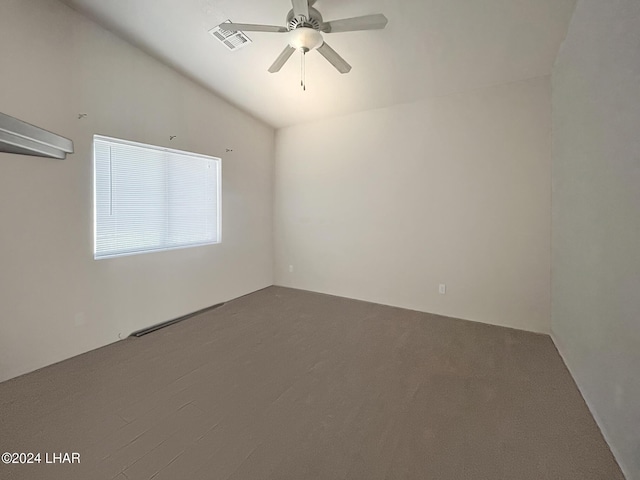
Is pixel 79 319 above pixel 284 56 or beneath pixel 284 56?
beneath

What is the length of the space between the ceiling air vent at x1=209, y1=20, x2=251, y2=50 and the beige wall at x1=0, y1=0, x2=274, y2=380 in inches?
38.7

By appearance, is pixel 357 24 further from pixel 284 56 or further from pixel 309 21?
pixel 284 56

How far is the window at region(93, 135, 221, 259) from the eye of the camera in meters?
2.81

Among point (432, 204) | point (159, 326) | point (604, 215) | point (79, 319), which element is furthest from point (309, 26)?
point (159, 326)

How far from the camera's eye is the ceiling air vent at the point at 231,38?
2629mm

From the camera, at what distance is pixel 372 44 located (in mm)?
2678

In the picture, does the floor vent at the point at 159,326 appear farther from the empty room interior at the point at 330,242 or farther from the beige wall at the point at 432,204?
the beige wall at the point at 432,204

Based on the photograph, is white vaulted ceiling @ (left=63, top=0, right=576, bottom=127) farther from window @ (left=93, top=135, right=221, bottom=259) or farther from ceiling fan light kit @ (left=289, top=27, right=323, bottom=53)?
window @ (left=93, top=135, right=221, bottom=259)

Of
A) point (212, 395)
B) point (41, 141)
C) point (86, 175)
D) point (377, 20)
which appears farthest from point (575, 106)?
point (86, 175)

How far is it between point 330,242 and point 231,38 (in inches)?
113

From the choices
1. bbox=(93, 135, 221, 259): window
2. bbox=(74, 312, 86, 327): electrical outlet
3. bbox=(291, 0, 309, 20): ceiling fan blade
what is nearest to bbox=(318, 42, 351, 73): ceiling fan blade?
bbox=(291, 0, 309, 20): ceiling fan blade

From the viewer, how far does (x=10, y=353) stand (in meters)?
2.17

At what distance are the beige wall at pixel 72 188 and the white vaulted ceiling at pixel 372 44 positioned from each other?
32cm

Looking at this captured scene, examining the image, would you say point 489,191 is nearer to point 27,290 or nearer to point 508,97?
point 508,97
